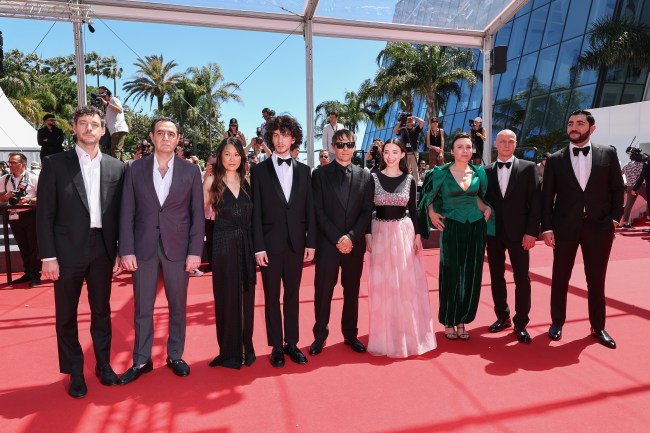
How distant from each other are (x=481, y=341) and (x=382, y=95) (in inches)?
848

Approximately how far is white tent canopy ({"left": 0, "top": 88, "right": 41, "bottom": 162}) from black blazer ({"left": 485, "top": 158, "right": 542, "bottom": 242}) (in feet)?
60.7

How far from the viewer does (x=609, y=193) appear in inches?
156

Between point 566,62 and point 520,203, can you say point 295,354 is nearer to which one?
point 520,203

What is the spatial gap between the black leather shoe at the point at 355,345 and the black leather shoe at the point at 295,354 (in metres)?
0.48

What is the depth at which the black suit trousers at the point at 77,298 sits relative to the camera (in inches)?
125

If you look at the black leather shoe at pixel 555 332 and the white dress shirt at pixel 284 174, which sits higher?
the white dress shirt at pixel 284 174

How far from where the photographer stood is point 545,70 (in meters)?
22.1

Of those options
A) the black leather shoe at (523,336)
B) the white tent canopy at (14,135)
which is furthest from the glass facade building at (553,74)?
the white tent canopy at (14,135)

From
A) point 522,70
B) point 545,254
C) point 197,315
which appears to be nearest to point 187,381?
point 197,315

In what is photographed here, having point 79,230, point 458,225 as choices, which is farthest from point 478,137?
point 79,230

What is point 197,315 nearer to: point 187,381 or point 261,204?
point 187,381

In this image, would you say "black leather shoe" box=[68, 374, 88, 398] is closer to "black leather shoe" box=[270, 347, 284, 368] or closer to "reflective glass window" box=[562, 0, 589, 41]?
"black leather shoe" box=[270, 347, 284, 368]

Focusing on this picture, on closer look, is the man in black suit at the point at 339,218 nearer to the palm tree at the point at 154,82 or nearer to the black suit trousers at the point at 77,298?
the black suit trousers at the point at 77,298

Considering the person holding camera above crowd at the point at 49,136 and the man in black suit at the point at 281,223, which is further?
the person holding camera above crowd at the point at 49,136
